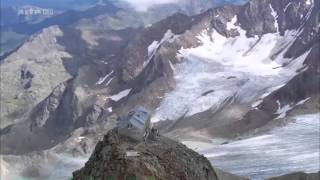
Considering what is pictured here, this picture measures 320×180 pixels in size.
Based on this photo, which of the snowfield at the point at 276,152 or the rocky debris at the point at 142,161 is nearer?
the rocky debris at the point at 142,161

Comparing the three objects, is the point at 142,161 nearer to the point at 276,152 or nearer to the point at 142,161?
the point at 142,161

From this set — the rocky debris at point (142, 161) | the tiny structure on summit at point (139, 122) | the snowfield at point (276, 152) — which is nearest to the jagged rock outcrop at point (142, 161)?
the rocky debris at point (142, 161)

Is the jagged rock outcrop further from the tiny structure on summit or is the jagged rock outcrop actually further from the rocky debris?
the tiny structure on summit

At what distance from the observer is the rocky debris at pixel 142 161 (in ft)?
58.4

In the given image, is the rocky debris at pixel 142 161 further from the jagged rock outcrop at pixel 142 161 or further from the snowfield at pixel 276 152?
the snowfield at pixel 276 152

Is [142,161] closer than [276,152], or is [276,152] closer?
[142,161]

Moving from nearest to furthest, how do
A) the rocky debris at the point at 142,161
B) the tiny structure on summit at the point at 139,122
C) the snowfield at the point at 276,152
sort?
the rocky debris at the point at 142,161, the tiny structure on summit at the point at 139,122, the snowfield at the point at 276,152

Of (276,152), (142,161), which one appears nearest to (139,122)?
(142,161)

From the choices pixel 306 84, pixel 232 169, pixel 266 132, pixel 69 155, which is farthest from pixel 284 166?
pixel 306 84

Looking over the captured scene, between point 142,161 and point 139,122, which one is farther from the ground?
point 139,122

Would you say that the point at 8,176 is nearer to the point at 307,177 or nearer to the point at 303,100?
the point at 307,177

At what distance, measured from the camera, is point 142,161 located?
18.0 metres

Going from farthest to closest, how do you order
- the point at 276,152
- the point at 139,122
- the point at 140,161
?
1. the point at 276,152
2. the point at 139,122
3. the point at 140,161

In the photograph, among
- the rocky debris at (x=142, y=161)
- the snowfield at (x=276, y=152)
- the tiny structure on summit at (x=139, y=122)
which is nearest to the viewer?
the rocky debris at (x=142, y=161)
